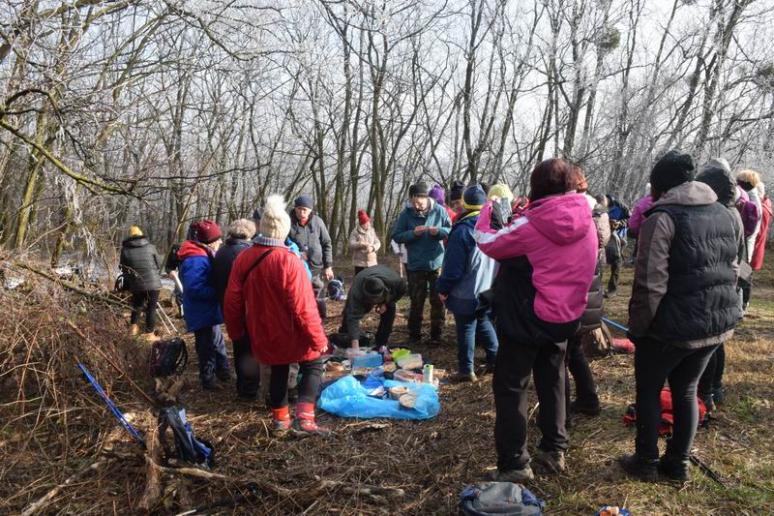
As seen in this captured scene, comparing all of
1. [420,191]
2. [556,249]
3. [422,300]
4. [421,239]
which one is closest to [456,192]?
[420,191]

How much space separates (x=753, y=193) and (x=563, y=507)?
3.65m

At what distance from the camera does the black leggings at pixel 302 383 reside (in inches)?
136

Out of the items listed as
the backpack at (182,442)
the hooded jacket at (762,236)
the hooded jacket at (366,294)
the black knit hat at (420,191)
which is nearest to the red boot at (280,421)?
the backpack at (182,442)

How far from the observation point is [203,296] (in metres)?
4.19

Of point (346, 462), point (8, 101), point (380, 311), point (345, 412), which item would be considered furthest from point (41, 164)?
point (346, 462)

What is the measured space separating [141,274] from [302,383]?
3607 millimetres

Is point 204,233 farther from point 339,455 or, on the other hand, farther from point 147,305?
point 147,305

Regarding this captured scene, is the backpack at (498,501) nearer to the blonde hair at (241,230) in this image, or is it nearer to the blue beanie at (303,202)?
the blonde hair at (241,230)

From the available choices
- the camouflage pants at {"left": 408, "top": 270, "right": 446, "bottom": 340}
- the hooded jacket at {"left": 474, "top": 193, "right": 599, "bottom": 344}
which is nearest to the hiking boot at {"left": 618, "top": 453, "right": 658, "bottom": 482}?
the hooded jacket at {"left": 474, "top": 193, "right": 599, "bottom": 344}

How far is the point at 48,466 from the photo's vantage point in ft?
9.68

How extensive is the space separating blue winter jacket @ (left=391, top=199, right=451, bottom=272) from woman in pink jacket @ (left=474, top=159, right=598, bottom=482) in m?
2.66

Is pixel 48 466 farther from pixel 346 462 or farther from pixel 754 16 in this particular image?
pixel 754 16

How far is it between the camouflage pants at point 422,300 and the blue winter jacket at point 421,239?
10 cm

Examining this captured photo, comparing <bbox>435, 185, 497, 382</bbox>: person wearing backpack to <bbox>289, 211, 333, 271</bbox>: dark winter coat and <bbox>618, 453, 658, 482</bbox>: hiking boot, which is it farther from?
<bbox>289, 211, 333, 271</bbox>: dark winter coat
